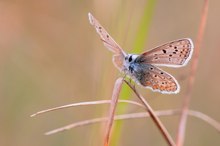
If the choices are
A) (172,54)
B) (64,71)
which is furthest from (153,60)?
(64,71)

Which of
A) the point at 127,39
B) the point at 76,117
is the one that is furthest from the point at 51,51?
the point at 127,39

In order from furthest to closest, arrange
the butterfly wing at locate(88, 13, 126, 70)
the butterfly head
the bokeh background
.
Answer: the bokeh background → the butterfly head → the butterfly wing at locate(88, 13, 126, 70)

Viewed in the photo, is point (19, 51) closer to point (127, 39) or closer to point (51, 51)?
point (51, 51)

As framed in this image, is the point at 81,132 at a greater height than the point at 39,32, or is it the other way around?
the point at 39,32

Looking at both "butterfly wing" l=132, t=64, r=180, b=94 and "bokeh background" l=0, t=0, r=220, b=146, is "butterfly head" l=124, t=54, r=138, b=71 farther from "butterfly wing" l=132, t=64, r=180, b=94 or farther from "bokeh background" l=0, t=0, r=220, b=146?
"bokeh background" l=0, t=0, r=220, b=146

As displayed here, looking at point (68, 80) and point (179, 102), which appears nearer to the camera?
point (68, 80)

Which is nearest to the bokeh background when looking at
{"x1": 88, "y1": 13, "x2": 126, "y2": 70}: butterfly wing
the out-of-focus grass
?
the out-of-focus grass

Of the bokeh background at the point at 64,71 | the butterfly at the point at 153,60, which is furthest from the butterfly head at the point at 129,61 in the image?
the bokeh background at the point at 64,71

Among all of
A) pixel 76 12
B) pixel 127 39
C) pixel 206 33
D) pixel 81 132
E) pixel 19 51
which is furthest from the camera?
pixel 206 33
